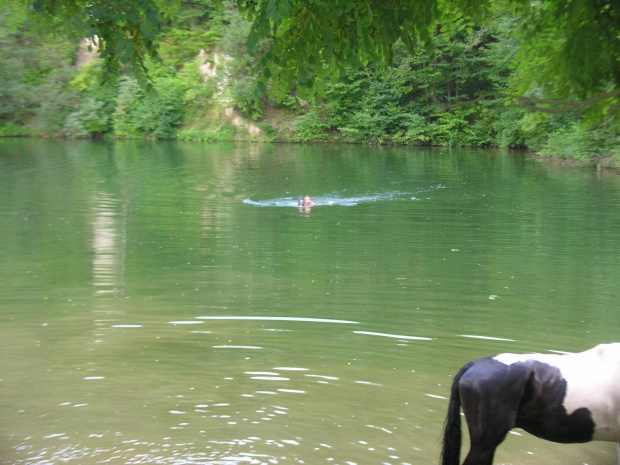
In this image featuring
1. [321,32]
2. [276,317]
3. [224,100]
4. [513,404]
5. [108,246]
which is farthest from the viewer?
[224,100]

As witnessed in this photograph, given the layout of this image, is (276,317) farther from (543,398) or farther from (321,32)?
(543,398)

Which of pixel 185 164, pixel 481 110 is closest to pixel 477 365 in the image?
pixel 185 164

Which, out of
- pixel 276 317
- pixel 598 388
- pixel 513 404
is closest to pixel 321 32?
pixel 513 404

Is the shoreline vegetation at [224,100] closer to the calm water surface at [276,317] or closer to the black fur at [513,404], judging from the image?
the calm water surface at [276,317]

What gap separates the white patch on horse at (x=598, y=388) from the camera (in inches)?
165

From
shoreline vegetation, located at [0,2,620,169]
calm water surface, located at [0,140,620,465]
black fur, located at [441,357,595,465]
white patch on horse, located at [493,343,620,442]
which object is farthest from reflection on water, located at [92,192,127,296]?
shoreline vegetation, located at [0,2,620,169]

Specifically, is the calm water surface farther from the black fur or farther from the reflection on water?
the black fur

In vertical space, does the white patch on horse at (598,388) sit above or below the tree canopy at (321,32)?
below

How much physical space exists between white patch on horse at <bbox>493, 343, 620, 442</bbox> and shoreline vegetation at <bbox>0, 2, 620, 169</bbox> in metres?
44.0

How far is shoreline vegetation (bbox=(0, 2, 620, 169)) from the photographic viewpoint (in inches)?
1912

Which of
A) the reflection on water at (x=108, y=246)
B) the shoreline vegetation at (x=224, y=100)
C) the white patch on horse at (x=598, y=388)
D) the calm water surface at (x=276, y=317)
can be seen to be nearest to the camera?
the white patch on horse at (x=598, y=388)

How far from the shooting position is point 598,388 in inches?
166

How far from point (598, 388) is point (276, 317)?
542 centimetres

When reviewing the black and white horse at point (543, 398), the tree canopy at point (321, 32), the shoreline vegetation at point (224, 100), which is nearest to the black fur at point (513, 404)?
the black and white horse at point (543, 398)
